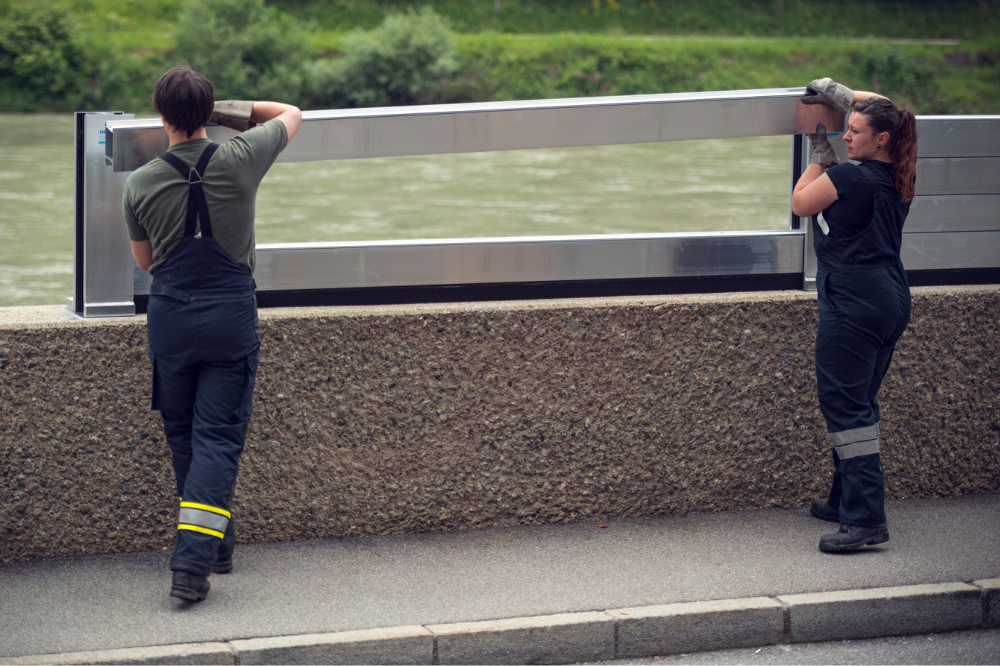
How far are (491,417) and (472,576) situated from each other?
63 cm

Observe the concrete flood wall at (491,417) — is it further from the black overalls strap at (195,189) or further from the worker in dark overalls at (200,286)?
A: the black overalls strap at (195,189)

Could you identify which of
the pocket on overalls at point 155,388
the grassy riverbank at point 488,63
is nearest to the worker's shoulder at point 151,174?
the pocket on overalls at point 155,388

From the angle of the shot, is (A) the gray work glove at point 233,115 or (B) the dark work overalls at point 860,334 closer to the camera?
(A) the gray work glove at point 233,115

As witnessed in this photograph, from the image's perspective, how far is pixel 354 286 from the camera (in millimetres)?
4188

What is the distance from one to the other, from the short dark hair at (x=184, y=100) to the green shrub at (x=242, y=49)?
43.9 metres

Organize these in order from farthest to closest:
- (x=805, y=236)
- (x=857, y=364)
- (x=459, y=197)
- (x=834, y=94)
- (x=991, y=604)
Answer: (x=459, y=197) → (x=805, y=236) → (x=834, y=94) → (x=857, y=364) → (x=991, y=604)

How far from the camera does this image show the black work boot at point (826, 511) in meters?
4.32

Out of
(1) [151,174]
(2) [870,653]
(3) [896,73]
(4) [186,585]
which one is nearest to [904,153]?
(2) [870,653]

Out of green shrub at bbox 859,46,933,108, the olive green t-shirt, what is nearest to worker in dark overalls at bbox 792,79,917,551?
the olive green t-shirt

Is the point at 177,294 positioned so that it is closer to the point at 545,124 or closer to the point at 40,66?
the point at 545,124

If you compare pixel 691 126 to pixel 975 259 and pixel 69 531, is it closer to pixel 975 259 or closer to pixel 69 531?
pixel 975 259

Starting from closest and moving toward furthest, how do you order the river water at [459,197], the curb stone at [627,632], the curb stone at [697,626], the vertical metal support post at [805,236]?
the curb stone at [627,632], the curb stone at [697,626], the vertical metal support post at [805,236], the river water at [459,197]

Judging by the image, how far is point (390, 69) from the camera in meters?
47.8

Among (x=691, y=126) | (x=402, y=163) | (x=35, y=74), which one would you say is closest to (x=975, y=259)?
(x=691, y=126)
